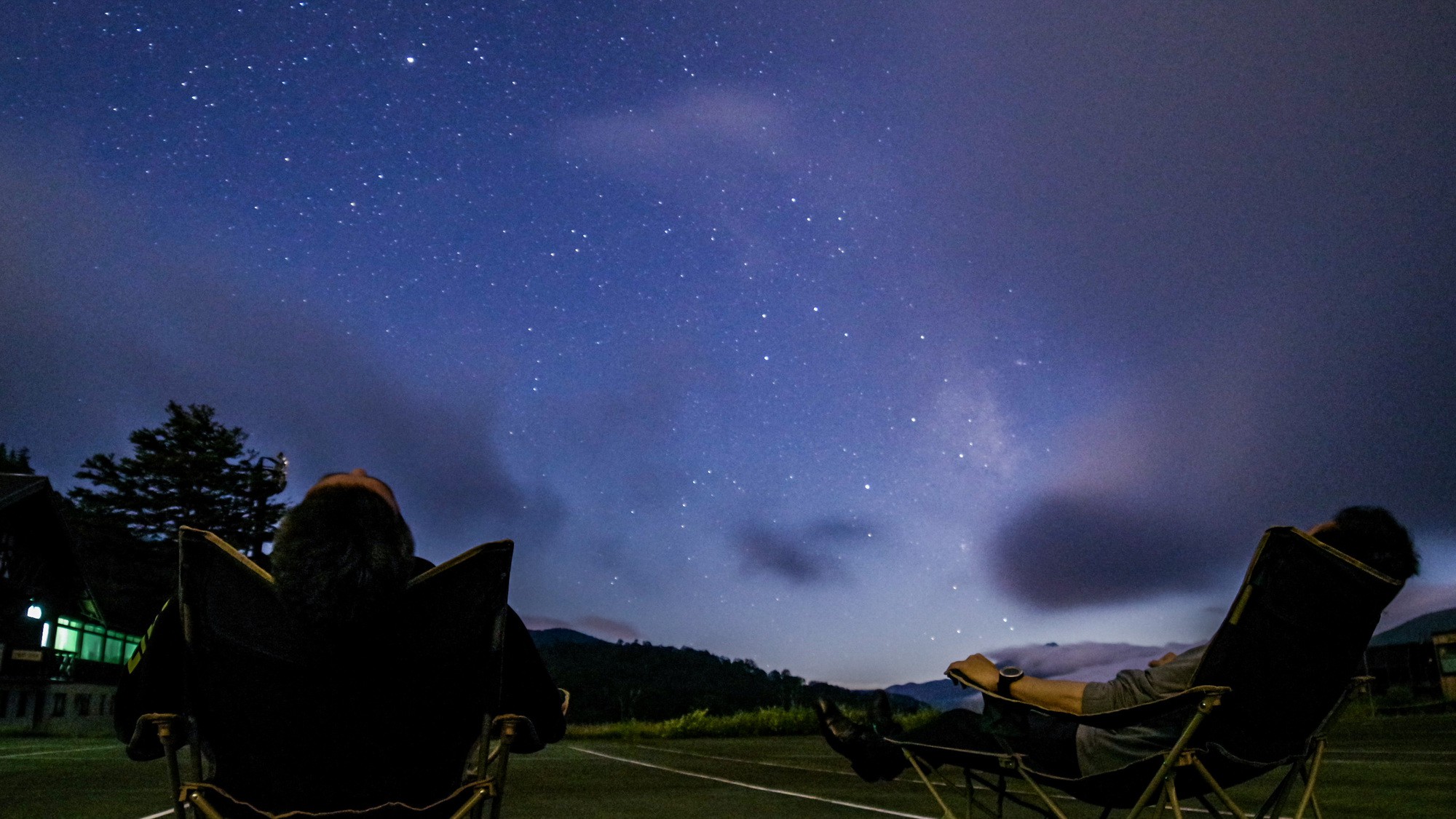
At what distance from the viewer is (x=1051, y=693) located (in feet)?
8.69

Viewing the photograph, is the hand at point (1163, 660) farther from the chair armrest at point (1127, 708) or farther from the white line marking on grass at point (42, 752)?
the white line marking on grass at point (42, 752)

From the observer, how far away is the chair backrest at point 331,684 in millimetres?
2018

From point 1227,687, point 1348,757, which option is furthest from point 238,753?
point 1348,757

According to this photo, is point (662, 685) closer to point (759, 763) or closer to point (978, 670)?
point (759, 763)

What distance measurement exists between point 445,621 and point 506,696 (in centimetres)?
44

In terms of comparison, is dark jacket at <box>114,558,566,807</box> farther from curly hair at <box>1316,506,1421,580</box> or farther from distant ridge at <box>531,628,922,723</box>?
distant ridge at <box>531,628,922,723</box>

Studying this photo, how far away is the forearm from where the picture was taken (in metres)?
2.61

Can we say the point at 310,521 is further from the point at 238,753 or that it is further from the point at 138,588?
the point at 138,588

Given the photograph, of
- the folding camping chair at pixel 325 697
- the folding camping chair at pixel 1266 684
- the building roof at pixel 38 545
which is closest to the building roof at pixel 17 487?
the building roof at pixel 38 545

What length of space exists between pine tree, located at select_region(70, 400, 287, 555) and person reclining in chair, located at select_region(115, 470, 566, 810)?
4139 cm

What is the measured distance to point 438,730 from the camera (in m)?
2.11

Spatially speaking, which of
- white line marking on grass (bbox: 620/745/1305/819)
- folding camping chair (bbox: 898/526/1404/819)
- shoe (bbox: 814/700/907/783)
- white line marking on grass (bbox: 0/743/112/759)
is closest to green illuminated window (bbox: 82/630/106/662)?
white line marking on grass (bbox: 0/743/112/759)

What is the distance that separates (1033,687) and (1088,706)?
169mm

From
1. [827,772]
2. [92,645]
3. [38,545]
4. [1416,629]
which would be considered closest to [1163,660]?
[827,772]
